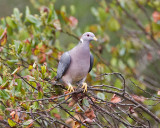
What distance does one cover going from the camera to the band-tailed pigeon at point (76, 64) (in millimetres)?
3578

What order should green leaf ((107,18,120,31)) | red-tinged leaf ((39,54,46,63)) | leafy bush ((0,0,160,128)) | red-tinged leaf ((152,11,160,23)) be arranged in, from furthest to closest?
1. green leaf ((107,18,120,31))
2. red-tinged leaf ((152,11,160,23))
3. red-tinged leaf ((39,54,46,63))
4. leafy bush ((0,0,160,128))

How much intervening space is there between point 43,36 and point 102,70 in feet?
3.04

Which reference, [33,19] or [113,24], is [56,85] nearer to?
[33,19]

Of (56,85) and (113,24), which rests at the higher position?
(113,24)

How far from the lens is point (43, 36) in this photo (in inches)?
169

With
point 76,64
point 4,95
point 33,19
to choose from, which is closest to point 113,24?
point 33,19

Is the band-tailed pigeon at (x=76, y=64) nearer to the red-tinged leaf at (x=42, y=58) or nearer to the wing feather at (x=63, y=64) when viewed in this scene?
the wing feather at (x=63, y=64)

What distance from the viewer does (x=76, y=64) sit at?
3605 millimetres

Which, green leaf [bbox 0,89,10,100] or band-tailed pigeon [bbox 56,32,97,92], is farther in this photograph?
band-tailed pigeon [bbox 56,32,97,92]

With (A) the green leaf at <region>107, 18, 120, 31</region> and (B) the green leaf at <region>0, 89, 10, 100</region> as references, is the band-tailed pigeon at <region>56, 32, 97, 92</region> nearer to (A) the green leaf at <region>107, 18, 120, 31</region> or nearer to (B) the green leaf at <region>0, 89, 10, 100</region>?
(B) the green leaf at <region>0, 89, 10, 100</region>

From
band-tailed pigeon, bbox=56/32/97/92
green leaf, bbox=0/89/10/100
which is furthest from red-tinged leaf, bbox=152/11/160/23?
green leaf, bbox=0/89/10/100

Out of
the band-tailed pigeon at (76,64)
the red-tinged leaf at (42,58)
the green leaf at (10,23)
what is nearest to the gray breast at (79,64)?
the band-tailed pigeon at (76,64)

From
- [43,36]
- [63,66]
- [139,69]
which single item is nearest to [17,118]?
[63,66]

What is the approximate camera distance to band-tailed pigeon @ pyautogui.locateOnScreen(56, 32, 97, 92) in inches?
141
